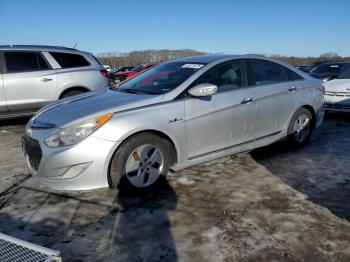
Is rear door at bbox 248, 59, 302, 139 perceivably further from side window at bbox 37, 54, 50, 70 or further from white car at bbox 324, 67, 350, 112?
side window at bbox 37, 54, 50, 70

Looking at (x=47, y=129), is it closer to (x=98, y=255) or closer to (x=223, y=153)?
(x=98, y=255)

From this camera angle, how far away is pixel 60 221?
3320mm

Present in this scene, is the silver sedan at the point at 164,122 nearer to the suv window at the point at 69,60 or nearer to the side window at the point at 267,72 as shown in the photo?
the side window at the point at 267,72

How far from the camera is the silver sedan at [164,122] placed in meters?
3.62

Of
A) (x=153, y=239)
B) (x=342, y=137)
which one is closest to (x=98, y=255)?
(x=153, y=239)

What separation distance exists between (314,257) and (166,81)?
2674mm

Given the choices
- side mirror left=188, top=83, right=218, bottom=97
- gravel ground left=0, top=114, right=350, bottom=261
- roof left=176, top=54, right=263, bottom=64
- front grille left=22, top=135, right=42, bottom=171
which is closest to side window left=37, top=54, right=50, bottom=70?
gravel ground left=0, top=114, right=350, bottom=261

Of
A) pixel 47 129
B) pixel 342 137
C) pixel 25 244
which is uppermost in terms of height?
pixel 47 129

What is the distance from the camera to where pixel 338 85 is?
8.93 meters

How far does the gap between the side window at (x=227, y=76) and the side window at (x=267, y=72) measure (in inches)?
9.0

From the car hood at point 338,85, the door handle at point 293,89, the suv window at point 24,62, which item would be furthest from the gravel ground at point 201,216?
the car hood at point 338,85

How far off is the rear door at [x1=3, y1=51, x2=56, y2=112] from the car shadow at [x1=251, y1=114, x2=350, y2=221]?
4387mm

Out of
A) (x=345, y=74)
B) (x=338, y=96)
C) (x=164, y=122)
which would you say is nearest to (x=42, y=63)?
(x=164, y=122)

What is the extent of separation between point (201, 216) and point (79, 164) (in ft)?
4.28
